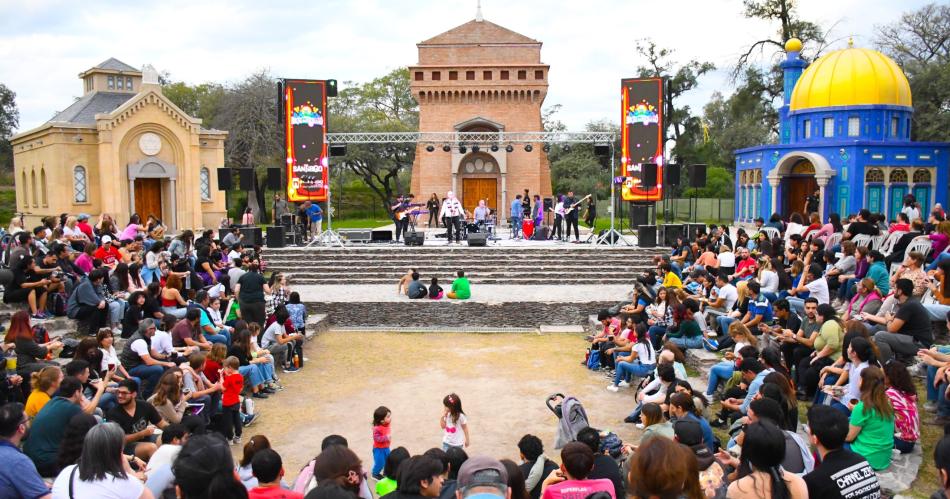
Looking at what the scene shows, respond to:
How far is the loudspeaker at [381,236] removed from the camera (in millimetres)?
22578

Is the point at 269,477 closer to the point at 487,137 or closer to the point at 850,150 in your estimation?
the point at 850,150

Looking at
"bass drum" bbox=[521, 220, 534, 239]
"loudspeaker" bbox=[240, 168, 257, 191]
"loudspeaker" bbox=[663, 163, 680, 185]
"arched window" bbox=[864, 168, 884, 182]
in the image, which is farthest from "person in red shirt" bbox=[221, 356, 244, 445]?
"arched window" bbox=[864, 168, 884, 182]

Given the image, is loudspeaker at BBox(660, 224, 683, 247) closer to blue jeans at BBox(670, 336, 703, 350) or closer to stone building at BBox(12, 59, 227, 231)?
blue jeans at BBox(670, 336, 703, 350)

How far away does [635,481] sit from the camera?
12.7 ft

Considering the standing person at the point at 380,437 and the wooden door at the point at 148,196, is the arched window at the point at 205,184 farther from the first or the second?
the standing person at the point at 380,437

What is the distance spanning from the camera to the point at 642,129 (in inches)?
820

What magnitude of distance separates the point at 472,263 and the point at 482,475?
1560 centimetres

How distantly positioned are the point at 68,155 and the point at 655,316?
77.4ft

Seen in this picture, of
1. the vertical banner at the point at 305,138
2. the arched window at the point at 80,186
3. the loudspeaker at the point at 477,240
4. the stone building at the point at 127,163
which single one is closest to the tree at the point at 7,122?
the stone building at the point at 127,163

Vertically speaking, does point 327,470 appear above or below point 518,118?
below

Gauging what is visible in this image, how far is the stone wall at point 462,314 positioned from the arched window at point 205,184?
1698 cm

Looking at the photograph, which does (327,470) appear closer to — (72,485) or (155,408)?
(72,485)

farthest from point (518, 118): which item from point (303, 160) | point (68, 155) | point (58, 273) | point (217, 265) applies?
point (58, 273)

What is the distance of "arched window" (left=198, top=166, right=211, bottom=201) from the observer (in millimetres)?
30094
